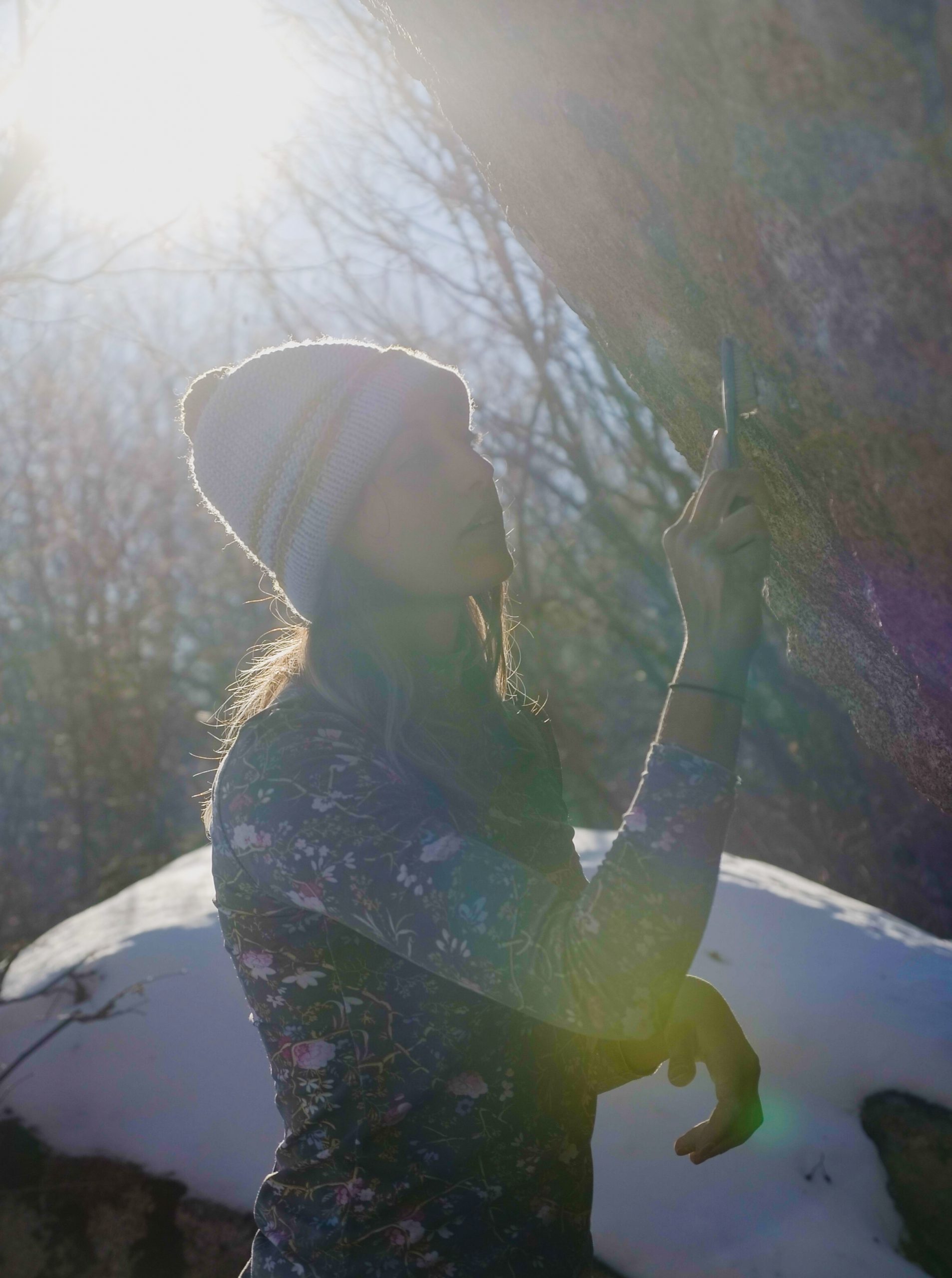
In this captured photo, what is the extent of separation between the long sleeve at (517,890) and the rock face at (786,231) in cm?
40

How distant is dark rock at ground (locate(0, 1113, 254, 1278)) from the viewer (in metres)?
2.43

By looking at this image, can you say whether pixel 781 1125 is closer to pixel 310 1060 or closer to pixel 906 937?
pixel 906 937

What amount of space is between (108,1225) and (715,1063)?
1783mm

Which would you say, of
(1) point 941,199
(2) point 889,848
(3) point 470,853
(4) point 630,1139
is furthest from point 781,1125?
(2) point 889,848

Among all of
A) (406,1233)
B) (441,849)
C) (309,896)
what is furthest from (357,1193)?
(441,849)

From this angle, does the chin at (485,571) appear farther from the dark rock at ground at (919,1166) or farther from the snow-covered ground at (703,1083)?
the dark rock at ground at (919,1166)

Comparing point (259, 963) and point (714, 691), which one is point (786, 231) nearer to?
point (714, 691)

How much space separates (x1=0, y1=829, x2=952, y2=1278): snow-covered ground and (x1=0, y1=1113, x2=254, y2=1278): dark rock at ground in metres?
0.05

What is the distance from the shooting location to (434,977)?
1.39 metres

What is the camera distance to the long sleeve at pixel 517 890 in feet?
3.52

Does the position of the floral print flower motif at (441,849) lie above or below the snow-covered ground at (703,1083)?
above

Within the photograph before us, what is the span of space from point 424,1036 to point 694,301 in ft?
3.41

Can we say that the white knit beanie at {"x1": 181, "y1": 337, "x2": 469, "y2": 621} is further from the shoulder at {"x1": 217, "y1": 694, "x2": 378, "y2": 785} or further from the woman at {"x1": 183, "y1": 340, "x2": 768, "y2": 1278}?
the shoulder at {"x1": 217, "y1": 694, "x2": 378, "y2": 785}

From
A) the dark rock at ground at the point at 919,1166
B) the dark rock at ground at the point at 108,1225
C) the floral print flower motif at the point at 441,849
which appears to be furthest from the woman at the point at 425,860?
the dark rock at ground at the point at 108,1225
